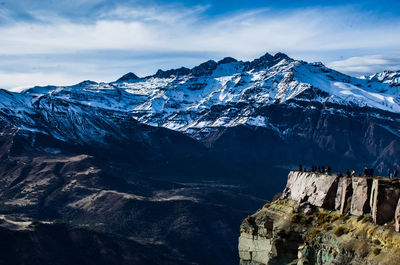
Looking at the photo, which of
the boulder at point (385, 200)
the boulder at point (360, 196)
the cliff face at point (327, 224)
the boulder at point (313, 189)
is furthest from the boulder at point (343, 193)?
the boulder at point (385, 200)

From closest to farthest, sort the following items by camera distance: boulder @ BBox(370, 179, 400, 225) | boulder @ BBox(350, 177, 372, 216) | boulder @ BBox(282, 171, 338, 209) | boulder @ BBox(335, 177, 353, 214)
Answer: boulder @ BBox(370, 179, 400, 225) → boulder @ BBox(350, 177, 372, 216) → boulder @ BBox(335, 177, 353, 214) → boulder @ BBox(282, 171, 338, 209)

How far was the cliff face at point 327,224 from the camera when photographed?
121 feet

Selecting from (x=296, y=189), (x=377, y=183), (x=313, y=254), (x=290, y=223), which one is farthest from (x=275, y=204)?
(x=377, y=183)

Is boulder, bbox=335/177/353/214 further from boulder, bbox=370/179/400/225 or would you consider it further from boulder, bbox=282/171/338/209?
boulder, bbox=370/179/400/225

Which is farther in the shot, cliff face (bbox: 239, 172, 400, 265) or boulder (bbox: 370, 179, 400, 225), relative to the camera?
cliff face (bbox: 239, 172, 400, 265)

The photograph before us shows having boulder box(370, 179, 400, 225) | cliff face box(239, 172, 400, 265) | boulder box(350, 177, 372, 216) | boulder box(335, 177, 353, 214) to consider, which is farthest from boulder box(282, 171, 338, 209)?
boulder box(370, 179, 400, 225)

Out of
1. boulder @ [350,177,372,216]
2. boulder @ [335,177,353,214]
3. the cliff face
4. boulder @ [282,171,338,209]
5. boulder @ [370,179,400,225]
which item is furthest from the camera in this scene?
boulder @ [282,171,338,209]

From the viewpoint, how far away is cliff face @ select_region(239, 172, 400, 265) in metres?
36.9

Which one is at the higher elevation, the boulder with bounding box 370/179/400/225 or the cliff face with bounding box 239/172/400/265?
the boulder with bounding box 370/179/400/225

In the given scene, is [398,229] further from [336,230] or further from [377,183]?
[336,230]

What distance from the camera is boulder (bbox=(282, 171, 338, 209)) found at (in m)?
45.4

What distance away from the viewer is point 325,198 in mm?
45781

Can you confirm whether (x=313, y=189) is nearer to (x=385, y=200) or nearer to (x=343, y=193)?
(x=343, y=193)

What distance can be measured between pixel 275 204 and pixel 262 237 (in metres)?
4.50
